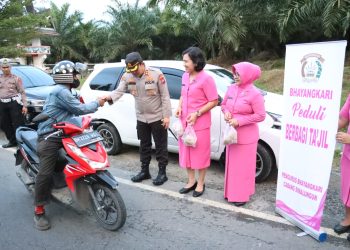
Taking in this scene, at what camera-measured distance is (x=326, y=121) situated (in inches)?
137

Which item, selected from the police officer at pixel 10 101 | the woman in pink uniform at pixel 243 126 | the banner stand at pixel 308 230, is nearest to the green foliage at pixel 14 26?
the police officer at pixel 10 101

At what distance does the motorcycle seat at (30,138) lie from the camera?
14.4ft

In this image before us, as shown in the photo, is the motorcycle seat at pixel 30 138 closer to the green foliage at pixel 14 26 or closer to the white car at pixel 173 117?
the white car at pixel 173 117

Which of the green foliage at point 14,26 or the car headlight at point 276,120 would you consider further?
the green foliage at point 14,26

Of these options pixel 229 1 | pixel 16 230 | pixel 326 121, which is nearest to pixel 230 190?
pixel 326 121

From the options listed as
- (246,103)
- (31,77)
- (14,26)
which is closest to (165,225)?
(246,103)

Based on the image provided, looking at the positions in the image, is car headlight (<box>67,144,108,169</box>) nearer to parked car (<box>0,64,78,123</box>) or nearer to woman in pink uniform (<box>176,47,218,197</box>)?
woman in pink uniform (<box>176,47,218,197</box>)

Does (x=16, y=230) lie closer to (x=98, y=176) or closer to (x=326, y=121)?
(x=98, y=176)

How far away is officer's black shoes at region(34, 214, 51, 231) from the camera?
4090mm

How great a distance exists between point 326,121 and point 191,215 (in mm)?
1791

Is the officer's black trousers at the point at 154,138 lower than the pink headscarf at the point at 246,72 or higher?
lower

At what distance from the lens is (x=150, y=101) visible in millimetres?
5000

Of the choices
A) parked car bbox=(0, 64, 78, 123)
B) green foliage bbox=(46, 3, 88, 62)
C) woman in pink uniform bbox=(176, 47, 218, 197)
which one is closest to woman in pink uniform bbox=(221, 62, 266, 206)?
woman in pink uniform bbox=(176, 47, 218, 197)

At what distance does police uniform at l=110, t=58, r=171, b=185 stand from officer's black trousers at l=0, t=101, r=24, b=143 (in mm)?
3378
